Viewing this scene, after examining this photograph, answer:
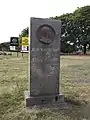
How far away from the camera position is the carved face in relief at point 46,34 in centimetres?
648

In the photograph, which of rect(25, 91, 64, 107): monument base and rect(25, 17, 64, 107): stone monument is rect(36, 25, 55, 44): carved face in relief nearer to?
rect(25, 17, 64, 107): stone monument

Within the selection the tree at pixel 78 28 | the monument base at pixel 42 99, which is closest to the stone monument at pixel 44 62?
the monument base at pixel 42 99

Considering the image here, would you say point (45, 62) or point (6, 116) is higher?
point (45, 62)

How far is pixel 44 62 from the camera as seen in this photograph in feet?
21.5

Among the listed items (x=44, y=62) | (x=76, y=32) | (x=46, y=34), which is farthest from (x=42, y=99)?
(x=76, y=32)

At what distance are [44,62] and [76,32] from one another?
4482 cm

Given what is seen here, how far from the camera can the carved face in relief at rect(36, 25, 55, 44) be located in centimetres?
648

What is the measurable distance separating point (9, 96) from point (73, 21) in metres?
45.6

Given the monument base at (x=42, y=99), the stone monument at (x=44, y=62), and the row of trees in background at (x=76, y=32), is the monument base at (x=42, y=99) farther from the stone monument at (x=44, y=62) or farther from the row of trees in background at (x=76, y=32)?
Result: the row of trees in background at (x=76, y=32)

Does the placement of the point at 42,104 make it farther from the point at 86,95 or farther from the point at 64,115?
the point at 86,95

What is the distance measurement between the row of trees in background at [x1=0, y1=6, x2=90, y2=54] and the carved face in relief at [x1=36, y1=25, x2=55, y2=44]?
43.1m

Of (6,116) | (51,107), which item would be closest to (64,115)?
(51,107)

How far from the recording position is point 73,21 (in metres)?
52.0

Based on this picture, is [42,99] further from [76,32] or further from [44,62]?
[76,32]
